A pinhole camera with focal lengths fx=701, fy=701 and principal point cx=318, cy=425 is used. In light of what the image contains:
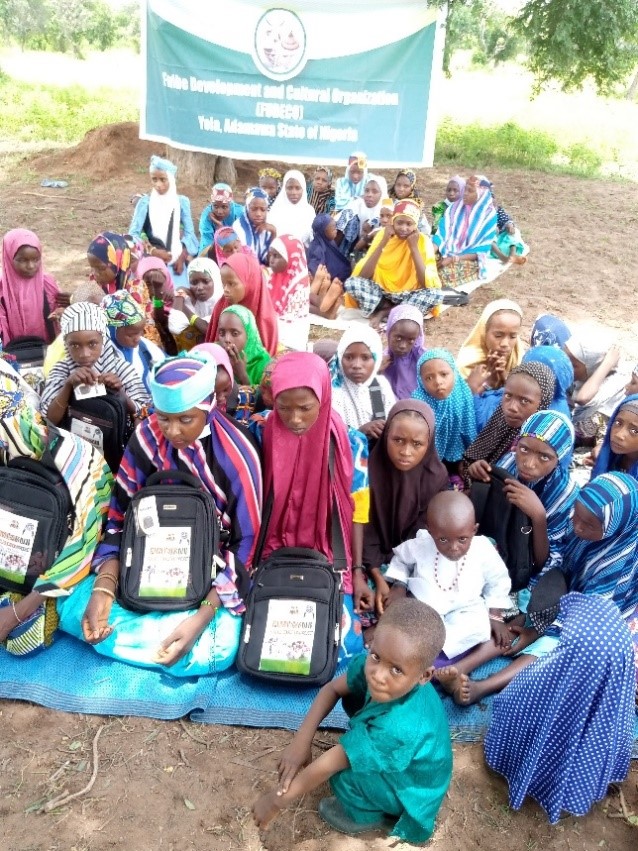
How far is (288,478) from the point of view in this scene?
3178 mm

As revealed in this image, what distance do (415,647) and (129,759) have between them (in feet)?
4.27

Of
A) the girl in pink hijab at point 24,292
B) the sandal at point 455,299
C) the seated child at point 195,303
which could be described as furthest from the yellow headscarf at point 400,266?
the girl in pink hijab at point 24,292

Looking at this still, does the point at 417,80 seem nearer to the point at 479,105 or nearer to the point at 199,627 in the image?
the point at 199,627

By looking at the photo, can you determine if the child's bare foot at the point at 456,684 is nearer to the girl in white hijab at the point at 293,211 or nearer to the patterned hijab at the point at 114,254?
the patterned hijab at the point at 114,254

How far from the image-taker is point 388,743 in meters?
2.08

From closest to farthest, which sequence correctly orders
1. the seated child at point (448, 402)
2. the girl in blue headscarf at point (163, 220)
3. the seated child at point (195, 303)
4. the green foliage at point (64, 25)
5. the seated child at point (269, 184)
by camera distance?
the seated child at point (448, 402)
the seated child at point (195, 303)
the girl in blue headscarf at point (163, 220)
the seated child at point (269, 184)
the green foliage at point (64, 25)

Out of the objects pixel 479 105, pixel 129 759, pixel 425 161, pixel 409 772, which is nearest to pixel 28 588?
pixel 129 759

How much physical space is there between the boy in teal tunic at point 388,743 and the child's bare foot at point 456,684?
46 cm

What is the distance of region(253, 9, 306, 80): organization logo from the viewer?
8062 mm

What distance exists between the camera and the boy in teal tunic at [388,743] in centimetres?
203

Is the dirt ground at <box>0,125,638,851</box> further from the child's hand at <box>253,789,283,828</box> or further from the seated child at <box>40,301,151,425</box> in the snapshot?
the seated child at <box>40,301,151,425</box>

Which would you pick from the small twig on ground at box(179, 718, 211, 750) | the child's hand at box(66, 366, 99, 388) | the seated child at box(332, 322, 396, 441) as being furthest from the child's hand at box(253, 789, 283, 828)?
the child's hand at box(66, 366, 99, 388)

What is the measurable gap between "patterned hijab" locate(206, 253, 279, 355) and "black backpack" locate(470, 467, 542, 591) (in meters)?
2.04

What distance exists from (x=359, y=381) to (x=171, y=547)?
1.45 metres
